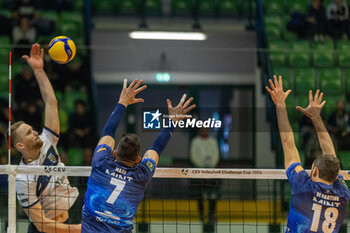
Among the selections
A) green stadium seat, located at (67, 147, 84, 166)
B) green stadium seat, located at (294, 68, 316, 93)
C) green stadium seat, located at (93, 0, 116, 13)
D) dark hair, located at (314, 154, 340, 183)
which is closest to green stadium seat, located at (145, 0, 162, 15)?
green stadium seat, located at (93, 0, 116, 13)

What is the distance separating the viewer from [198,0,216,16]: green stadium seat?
1759 cm

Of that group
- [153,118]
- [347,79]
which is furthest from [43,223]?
[347,79]

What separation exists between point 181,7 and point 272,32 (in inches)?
107

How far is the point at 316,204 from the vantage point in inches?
236

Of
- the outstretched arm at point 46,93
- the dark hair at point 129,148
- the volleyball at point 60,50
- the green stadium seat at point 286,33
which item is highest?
the green stadium seat at point 286,33

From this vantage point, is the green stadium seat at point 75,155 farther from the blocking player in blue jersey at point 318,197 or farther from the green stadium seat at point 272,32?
the blocking player in blue jersey at point 318,197

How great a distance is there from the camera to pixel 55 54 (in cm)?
766

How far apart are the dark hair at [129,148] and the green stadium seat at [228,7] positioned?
12.1 meters

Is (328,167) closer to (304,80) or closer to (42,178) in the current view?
(42,178)

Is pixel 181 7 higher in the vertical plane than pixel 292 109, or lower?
higher

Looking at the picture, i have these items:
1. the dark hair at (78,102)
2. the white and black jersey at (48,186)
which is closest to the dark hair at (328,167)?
the white and black jersey at (48,186)

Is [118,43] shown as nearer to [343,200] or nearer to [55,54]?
[55,54]

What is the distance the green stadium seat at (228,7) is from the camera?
57.7ft

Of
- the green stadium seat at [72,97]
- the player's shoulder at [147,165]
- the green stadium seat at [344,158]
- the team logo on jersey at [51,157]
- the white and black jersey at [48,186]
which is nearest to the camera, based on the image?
the player's shoulder at [147,165]
